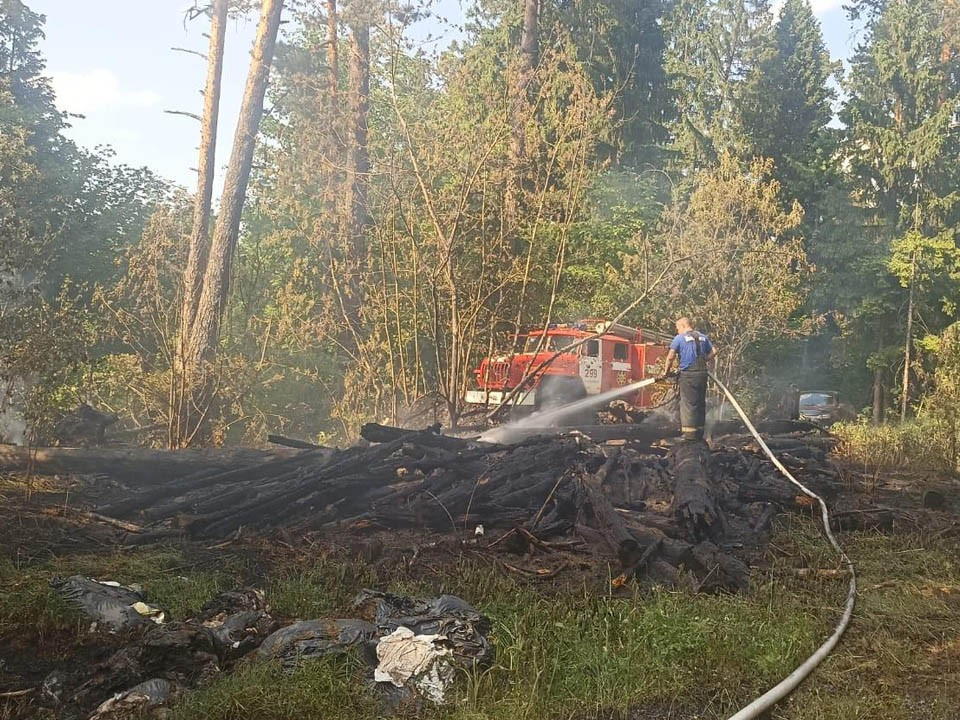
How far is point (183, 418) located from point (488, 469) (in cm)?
549

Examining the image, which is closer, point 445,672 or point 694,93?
point 445,672

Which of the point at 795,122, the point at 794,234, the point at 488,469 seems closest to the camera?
the point at 488,469

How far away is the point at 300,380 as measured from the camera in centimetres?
1680

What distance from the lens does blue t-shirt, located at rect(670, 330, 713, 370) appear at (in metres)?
11.5

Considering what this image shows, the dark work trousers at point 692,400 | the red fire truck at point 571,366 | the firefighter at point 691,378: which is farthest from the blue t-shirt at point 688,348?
the red fire truck at point 571,366

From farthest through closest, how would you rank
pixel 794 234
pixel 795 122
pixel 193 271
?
pixel 795 122 < pixel 794 234 < pixel 193 271

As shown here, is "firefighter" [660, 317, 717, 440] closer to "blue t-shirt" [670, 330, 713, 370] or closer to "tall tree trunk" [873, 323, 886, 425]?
"blue t-shirt" [670, 330, 713, 370]

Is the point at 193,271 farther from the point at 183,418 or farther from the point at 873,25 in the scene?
the point at 873,25

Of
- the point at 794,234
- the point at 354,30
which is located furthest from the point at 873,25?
the point at 354,30

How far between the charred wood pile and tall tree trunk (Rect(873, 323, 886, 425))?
2146 centimetres

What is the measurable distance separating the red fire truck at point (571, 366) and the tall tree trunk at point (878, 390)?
47.7 ft

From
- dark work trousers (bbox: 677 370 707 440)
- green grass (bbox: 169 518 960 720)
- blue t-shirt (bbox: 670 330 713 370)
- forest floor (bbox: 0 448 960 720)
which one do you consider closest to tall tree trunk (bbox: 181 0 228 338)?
forest floor (bbox: 0 448 960 720)

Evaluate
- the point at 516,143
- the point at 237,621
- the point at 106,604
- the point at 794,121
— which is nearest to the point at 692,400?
the point at 516,143

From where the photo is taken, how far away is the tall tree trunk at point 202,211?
1204 cm
